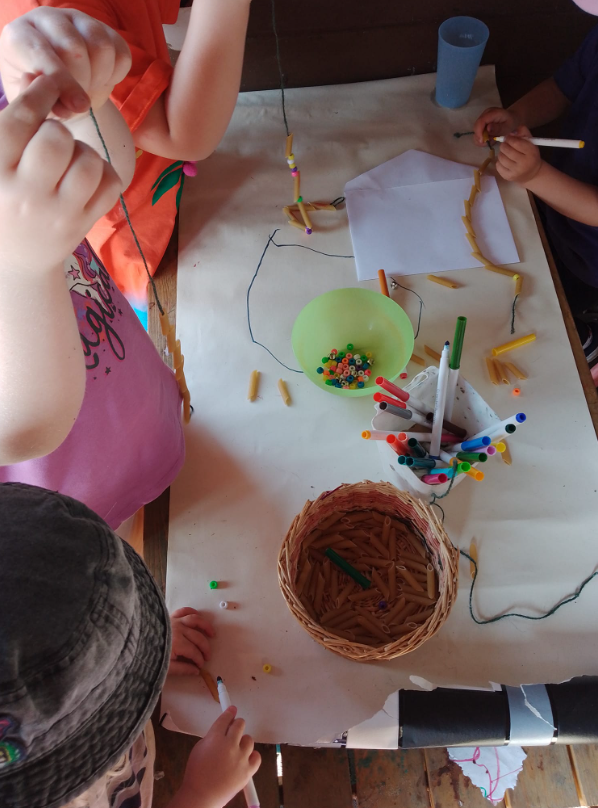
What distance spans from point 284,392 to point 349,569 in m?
0.23

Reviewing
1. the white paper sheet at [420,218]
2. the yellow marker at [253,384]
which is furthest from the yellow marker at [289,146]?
the yellow marker at [253,384]

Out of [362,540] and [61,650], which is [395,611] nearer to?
[362,540]

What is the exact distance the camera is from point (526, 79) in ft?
3.41

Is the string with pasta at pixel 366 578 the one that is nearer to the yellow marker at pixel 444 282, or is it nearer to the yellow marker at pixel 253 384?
the yellow marker at pixel 253 384

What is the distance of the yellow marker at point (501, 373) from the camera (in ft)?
2.19

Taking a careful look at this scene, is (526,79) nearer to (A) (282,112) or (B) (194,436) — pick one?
(A) (282,112)

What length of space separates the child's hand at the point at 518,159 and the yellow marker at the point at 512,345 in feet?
0.80

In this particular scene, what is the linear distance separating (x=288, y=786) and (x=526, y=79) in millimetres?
1166

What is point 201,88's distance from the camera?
680mm

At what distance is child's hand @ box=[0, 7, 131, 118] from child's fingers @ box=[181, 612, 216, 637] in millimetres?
436

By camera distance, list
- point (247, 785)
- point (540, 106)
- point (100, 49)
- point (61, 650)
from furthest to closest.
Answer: point (540, 106) → point (247, 785) → point (100, 49) → point (61, 650)

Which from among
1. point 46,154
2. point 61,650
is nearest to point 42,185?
Result: point 46,154

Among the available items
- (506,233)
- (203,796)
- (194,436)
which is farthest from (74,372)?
(506,233)

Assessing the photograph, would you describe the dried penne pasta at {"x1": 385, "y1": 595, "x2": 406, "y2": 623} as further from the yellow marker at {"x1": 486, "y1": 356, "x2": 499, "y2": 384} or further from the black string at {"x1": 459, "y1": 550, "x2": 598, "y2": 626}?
the yellow marker at {"x1": 486, "y1": 356, "x2": 499, "y2": 384}
